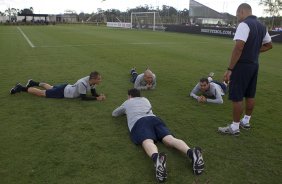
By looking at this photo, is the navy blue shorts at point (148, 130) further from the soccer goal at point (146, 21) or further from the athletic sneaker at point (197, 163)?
the soccer goal at point (146, 21)

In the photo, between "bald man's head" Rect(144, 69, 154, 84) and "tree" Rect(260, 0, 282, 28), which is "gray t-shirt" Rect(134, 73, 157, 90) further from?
"tree" Rect(260, 0, 282, 28)

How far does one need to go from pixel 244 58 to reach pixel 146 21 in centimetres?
5039

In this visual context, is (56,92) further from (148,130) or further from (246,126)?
(246,126)

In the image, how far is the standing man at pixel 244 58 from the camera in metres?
5.12

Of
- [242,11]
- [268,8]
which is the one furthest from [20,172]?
[268,8]

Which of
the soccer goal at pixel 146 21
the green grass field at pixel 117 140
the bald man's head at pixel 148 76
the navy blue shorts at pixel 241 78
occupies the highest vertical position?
the soccer goal at pixel 146 21

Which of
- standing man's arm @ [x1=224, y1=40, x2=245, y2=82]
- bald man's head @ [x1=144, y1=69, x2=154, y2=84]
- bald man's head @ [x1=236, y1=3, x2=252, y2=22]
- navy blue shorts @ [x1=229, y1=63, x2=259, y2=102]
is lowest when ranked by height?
bald man's head @ [x1=144, y1=69, x2=154, y2=84]

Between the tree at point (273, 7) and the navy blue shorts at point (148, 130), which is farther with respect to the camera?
the tree at point (273, 7)

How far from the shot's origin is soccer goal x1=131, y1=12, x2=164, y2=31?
4976 centimetres

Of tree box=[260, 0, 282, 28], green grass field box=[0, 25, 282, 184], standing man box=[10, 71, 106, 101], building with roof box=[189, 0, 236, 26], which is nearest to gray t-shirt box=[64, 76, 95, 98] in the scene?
standing man box=[10, 71, 106, 101]

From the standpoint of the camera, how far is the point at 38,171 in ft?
13.8

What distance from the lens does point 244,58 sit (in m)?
5.27

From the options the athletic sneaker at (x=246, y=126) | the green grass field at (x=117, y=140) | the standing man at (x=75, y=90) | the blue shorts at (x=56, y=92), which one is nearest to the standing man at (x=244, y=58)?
the athletic sneaker at (x=246, y=126)

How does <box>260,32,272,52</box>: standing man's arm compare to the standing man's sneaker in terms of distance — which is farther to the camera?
the standing man's sneaker
